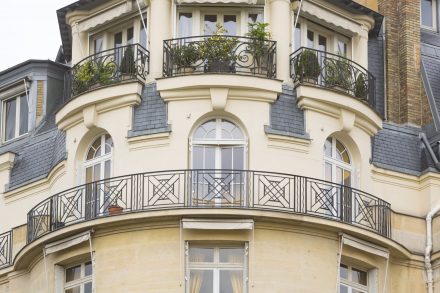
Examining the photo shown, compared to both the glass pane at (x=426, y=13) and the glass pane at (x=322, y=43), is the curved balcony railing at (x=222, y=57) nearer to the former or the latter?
the glass pane at (x=322, y=43)

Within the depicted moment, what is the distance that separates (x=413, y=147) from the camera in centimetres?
4203

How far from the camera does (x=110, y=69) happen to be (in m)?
40.6

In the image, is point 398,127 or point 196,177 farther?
point 398,127

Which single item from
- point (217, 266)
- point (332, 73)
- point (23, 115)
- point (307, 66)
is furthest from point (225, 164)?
point (23, 115)

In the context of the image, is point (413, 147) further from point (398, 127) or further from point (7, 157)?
point (7, 157)

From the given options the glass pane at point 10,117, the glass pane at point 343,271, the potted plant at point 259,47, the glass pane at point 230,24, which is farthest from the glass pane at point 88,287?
the glass pane at point 230,24

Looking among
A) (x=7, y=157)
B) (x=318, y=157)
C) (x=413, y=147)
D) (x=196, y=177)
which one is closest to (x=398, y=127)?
(x=413, y=147)

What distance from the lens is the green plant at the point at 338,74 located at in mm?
40469

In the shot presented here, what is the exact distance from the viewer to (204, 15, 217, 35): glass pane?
134 ft

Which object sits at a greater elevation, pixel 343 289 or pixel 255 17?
pixel 255 17

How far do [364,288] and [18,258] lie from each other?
7490 millimetres

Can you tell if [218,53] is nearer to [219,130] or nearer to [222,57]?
[222,57]

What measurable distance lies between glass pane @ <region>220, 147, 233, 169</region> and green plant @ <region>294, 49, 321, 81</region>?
7.43ft

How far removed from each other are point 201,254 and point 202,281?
56 centimetres
